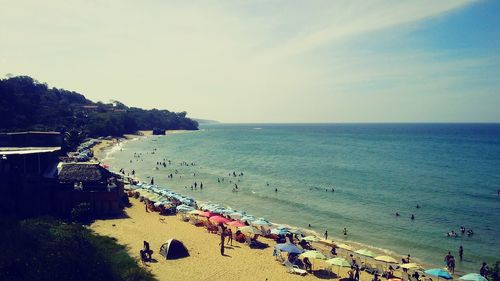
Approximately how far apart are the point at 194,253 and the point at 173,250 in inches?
68.0

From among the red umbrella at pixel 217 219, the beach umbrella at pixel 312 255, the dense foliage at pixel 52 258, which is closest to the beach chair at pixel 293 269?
the beach umbrella at pixel 312 255

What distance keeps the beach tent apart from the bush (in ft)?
28.2

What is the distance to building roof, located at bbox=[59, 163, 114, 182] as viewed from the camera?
2848cm

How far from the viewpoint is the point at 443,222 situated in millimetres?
35156

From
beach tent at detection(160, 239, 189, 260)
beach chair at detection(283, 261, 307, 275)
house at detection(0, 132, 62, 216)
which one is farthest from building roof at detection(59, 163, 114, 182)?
beach chair at detection(283, 261, 307, 275)

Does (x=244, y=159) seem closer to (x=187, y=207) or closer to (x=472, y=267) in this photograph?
(x=187, y=207)

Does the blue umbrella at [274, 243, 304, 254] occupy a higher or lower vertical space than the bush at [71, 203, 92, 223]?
lower

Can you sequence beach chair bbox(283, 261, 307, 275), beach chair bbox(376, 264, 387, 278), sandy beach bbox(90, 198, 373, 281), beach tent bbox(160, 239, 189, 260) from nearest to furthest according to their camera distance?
1. sandy beach bbox(90, 198, 373, 281)
2. beach chair bbox(283, 261, 307, 275)
3. beach tent bbox(160, 239, 189, 260)
4. beach chair bbox(376, 264, 387, 278)

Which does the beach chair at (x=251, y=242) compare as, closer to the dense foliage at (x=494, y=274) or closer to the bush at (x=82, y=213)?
the bush at (x=82, y=213)

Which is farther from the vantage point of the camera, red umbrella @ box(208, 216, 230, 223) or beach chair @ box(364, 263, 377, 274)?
red umbrella @ box(208, 216, 230, 223)

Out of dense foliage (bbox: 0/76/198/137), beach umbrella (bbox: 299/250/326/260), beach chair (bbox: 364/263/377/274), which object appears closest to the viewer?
beach umbrella (bbox: 299/250/326/260)

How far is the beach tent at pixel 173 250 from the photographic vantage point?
21906 mm

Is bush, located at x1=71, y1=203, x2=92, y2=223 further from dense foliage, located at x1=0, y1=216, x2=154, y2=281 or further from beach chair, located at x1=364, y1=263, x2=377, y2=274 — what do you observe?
beach chair, located at x1=364, y1=263, x2=377, y2=274

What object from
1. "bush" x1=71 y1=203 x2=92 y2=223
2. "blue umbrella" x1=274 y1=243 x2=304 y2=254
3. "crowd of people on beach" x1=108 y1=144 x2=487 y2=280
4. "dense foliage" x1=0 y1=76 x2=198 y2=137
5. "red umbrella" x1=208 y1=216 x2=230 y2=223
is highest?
"dense foliage" x1=0 y1=76 x2=198 y2=137
